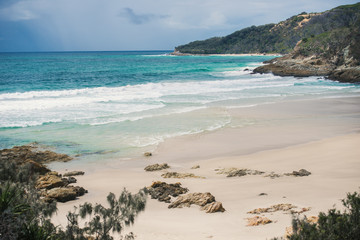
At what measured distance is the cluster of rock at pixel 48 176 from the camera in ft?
30.0

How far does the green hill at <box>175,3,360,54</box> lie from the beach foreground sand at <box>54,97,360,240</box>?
117 metres

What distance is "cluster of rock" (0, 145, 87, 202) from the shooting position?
9.16 meters

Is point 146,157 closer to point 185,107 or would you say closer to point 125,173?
point 125,173

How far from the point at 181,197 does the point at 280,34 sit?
176 metres

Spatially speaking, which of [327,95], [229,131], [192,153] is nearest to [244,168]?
[192,153]

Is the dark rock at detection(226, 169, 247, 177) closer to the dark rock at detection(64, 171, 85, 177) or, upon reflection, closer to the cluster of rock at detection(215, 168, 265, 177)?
the cluster of rock at detection(215, 168, 265, 177)

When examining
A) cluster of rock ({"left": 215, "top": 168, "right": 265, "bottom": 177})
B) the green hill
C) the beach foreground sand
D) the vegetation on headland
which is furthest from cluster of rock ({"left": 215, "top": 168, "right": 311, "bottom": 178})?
the green hill

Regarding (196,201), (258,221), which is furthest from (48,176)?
(258,221)

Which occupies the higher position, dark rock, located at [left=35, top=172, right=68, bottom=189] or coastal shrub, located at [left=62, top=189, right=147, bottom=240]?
coastal shrub, located at [left=62, top=189, right=147, bottom=240]

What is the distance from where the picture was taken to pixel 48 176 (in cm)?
1014

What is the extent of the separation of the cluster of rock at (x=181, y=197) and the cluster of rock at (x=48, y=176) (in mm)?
2239

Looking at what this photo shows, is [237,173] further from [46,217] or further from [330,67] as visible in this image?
[330,67]

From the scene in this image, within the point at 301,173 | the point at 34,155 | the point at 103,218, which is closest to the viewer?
the point at 103,218

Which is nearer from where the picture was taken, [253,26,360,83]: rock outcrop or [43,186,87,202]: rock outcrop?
[43,186,87,202]: rock outcrop
